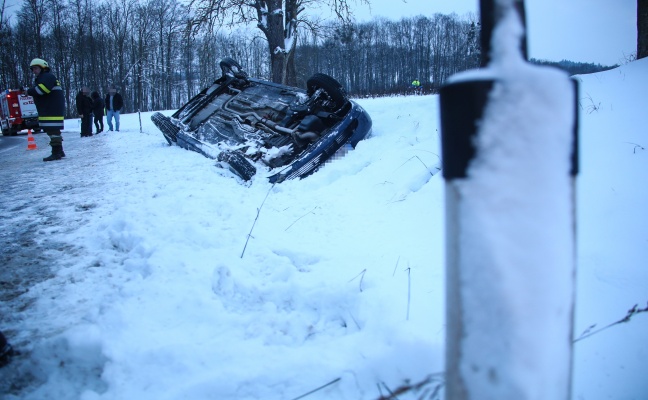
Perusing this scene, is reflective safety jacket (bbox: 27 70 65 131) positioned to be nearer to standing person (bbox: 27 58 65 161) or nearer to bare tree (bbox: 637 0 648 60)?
standing person (bbox: 27 58 65 161)

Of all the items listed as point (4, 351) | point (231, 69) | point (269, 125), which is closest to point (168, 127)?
point (231, 69)

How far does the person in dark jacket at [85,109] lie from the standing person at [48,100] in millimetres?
6103

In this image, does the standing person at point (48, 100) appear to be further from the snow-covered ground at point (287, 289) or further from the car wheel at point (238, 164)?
the car wheel at point (238, 164)

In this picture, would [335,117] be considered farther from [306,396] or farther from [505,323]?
[505,323]

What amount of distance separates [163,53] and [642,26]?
5131cm

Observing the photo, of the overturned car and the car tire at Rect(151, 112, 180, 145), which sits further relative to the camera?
the car tire at Rect(151, 112, 180, 145)

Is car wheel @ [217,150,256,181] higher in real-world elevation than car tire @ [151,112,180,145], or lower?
lower

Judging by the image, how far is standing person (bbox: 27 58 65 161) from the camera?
652 cm

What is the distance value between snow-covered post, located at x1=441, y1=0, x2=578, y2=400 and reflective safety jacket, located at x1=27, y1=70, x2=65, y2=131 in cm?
783

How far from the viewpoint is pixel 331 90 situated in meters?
5.29

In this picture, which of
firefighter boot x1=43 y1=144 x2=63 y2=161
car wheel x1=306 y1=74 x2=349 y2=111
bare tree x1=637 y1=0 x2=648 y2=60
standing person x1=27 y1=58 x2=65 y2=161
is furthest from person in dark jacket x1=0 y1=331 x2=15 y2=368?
bare tree x1=637 y1=0 x2=648 y2=60

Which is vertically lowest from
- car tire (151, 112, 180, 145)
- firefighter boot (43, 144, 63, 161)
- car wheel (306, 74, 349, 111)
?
firefighter boot (43, 144, 63, 161)

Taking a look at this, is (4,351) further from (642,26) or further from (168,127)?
(642,26)

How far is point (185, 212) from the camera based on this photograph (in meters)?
3.20
